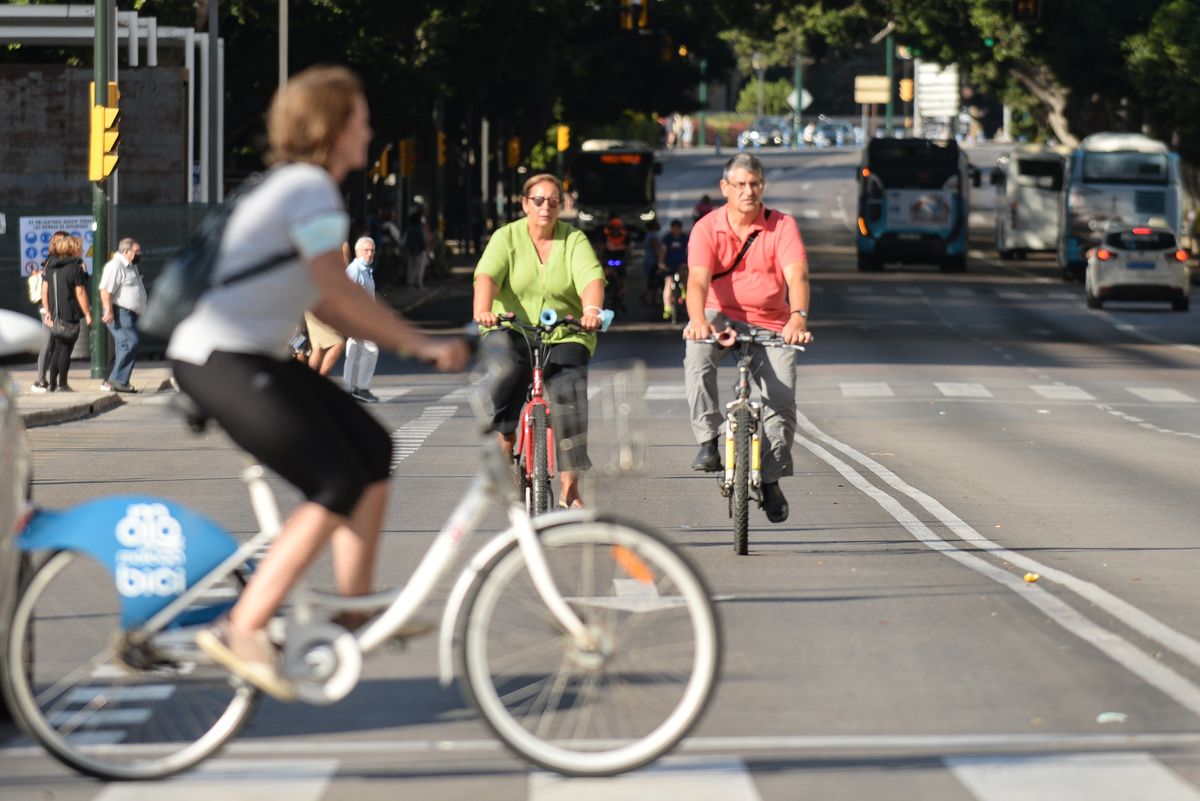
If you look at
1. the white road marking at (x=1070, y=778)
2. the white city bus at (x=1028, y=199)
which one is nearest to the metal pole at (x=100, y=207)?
the white road marking at (x=1070, y=778)

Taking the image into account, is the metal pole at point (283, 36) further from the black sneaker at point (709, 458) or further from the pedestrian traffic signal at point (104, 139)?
the black sneaker at point (709, 458)

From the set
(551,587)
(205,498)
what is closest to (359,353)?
(205,498)

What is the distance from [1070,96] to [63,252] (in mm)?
51072

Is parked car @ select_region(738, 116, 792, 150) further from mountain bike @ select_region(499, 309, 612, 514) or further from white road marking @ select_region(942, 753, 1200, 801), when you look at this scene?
white road marking @ select_region(942, 753, 1200, 801)

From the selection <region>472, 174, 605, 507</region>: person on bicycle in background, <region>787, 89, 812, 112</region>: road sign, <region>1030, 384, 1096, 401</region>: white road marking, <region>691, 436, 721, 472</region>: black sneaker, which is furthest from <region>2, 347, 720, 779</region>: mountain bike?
<region>787, 89, 812, 112</region>: road sign

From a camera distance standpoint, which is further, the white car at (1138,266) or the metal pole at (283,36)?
the white car at (1138,266)

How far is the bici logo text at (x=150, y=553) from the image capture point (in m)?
5.93

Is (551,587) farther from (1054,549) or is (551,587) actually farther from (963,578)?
(1054,549)

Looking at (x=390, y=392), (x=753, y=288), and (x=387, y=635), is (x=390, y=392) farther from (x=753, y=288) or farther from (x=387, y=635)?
(x=387, y=635)

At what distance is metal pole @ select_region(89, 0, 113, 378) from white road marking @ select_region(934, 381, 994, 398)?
31.4 ft

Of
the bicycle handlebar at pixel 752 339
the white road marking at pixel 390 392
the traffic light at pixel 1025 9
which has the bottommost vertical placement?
the white road marking at pixel 390 392

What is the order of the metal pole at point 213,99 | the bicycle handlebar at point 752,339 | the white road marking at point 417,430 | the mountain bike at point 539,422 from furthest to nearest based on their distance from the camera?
the metal pole at point 213,99 → the white road marking at point 417,430 → the bicycle handlebar at point 752,339 → the mountain bike at point 539,422

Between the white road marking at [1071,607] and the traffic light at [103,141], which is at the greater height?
the traffic light at [103,141]

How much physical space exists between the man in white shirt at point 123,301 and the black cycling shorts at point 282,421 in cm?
1887
